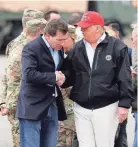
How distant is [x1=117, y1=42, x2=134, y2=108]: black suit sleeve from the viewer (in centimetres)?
491

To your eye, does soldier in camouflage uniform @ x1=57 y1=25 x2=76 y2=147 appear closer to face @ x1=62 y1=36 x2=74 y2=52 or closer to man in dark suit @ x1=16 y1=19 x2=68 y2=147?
face @ x1=62 y1=36 x2=74 y2=52

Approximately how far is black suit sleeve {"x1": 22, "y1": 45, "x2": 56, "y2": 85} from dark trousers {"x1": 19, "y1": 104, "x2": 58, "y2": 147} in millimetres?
346

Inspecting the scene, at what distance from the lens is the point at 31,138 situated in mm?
5000

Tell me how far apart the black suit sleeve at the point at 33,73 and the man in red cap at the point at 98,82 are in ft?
1.13

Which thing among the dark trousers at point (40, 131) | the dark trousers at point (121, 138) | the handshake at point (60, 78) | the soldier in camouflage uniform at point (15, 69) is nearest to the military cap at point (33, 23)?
the soldier in camouflage uniform at point (15, 69)

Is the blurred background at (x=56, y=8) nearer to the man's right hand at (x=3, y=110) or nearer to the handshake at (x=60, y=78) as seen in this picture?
the man's right hand at (x=3, y=110)

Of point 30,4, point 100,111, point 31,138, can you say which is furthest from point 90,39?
point 30,4

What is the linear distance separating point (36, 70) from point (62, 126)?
4.13ft

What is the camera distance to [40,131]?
513 centimetres

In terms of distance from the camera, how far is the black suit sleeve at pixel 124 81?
4.91 m

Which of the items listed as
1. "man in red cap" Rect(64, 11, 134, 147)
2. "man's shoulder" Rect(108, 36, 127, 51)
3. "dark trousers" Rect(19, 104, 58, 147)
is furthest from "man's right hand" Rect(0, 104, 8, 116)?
"man's shoulder" Rect(108, 36, 127, 51)

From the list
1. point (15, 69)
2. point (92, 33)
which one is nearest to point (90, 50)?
point (92, 33)

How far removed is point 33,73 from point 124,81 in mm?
823

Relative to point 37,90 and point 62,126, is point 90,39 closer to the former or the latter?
point 37,90
